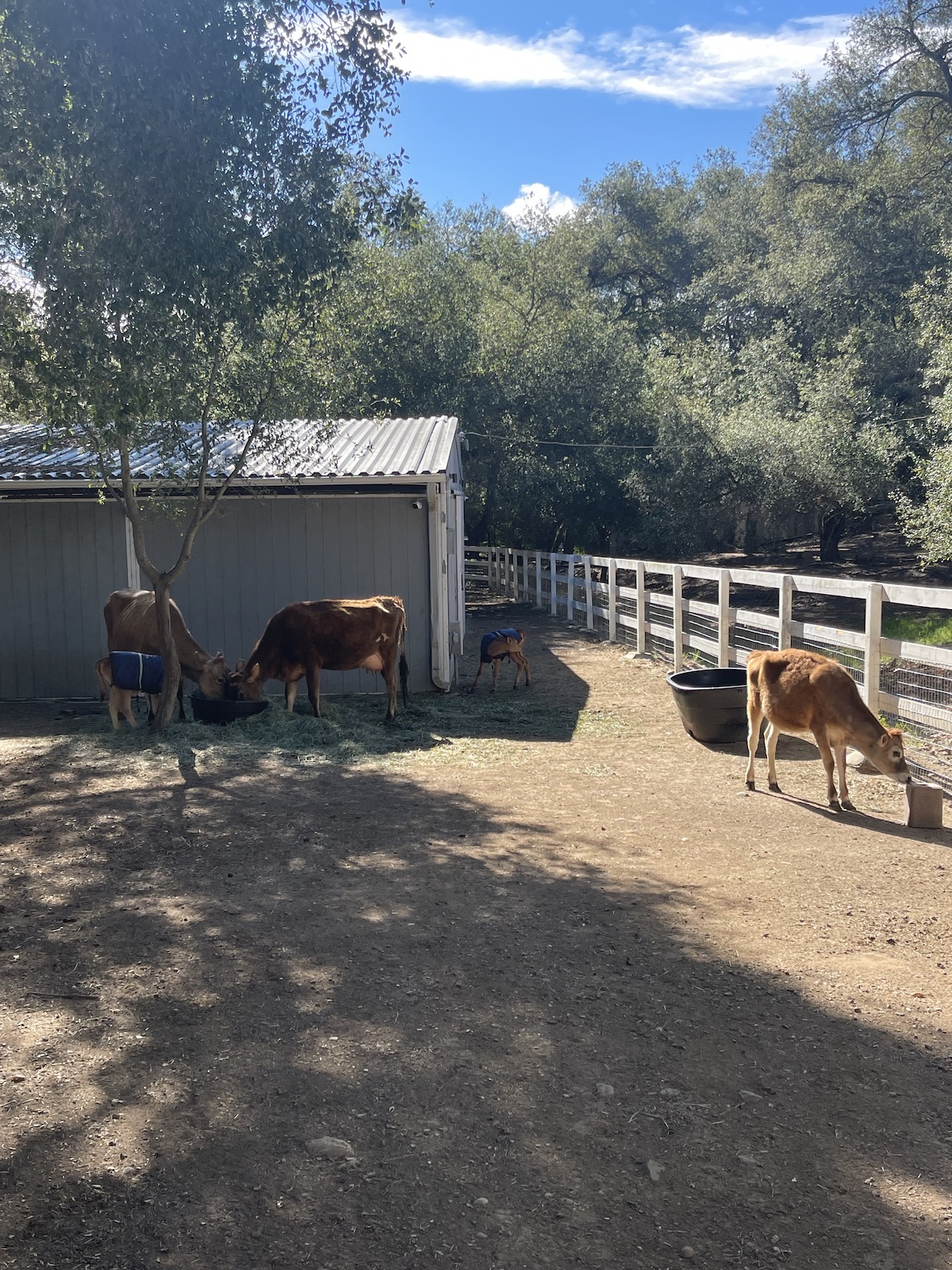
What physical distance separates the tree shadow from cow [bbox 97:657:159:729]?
13.3ft

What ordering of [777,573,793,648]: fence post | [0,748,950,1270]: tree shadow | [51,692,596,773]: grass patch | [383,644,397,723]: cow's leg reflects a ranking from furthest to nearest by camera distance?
[383,644,397,723]: cow's leg
[777,573,793,648]: fence post
[51,692,596,773]: grass patch
[0,748,950,1270]: tree shadow

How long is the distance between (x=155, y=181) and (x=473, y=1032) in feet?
19.3

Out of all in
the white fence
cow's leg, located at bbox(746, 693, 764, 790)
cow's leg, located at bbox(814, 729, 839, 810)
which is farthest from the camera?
cow's leg, located at bbox(746, 693, 764, 790)

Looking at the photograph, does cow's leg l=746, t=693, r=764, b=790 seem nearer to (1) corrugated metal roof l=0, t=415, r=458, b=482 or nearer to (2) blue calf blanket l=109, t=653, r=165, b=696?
(1) corrugated metal roof l=0, t=415, r=458, b=482

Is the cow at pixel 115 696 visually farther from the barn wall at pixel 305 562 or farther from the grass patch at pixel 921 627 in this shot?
the grass patch at pixel 921 627

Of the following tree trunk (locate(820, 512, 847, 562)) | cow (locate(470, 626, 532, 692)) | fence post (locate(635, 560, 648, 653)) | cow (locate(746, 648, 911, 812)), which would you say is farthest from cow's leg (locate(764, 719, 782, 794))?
tree trunk (locate(820, 512, 847, 562))

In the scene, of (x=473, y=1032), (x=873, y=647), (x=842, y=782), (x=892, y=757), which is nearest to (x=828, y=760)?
(x=842, y=782)

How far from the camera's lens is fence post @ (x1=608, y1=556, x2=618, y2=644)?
52.2 ft

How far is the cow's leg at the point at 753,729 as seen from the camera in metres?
7.42

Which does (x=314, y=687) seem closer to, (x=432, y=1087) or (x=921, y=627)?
(x=432, y=1087)

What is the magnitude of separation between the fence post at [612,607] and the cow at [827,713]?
8.64 metres

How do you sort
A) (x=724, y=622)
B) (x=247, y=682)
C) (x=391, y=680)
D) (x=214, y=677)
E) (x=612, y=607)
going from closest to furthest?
(x=247, y=682) < (x=214, y=677) < (x=391, y=680) < (x=724, y=622) < (x=612, y=607)

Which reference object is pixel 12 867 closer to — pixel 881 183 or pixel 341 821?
pixel 341 821

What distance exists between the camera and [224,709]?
382 inches
